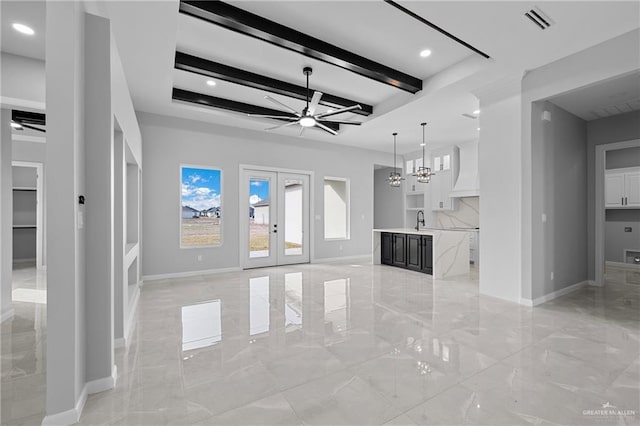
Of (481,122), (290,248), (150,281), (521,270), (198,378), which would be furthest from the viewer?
(290,248)

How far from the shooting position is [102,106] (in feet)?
7.19

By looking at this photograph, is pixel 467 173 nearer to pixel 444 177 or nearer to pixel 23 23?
pixel 444 177

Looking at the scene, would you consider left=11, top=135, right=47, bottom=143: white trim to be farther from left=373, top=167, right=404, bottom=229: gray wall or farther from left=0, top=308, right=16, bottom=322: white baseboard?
left=373, top=167, right=404, bottom=229: gray wall

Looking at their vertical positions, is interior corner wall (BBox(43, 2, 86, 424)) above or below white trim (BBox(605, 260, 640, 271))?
above

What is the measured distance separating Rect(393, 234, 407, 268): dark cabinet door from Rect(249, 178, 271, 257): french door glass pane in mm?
3055

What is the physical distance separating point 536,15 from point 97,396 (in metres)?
4.99

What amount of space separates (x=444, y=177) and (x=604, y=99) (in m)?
4.35

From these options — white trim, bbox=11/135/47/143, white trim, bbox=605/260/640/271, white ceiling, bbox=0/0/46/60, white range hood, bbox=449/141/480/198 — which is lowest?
white trim, bbox=605/260/640/271

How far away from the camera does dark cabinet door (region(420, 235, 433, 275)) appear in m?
6.18

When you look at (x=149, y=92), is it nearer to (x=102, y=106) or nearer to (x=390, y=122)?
(x=102, y=106)

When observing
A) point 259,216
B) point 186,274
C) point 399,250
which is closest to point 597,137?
point 399,250

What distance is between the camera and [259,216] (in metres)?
7.09

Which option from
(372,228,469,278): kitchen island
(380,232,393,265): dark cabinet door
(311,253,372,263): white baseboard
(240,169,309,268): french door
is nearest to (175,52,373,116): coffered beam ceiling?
(240,169,309,268): french door

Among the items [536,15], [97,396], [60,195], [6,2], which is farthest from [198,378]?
[536,15]
